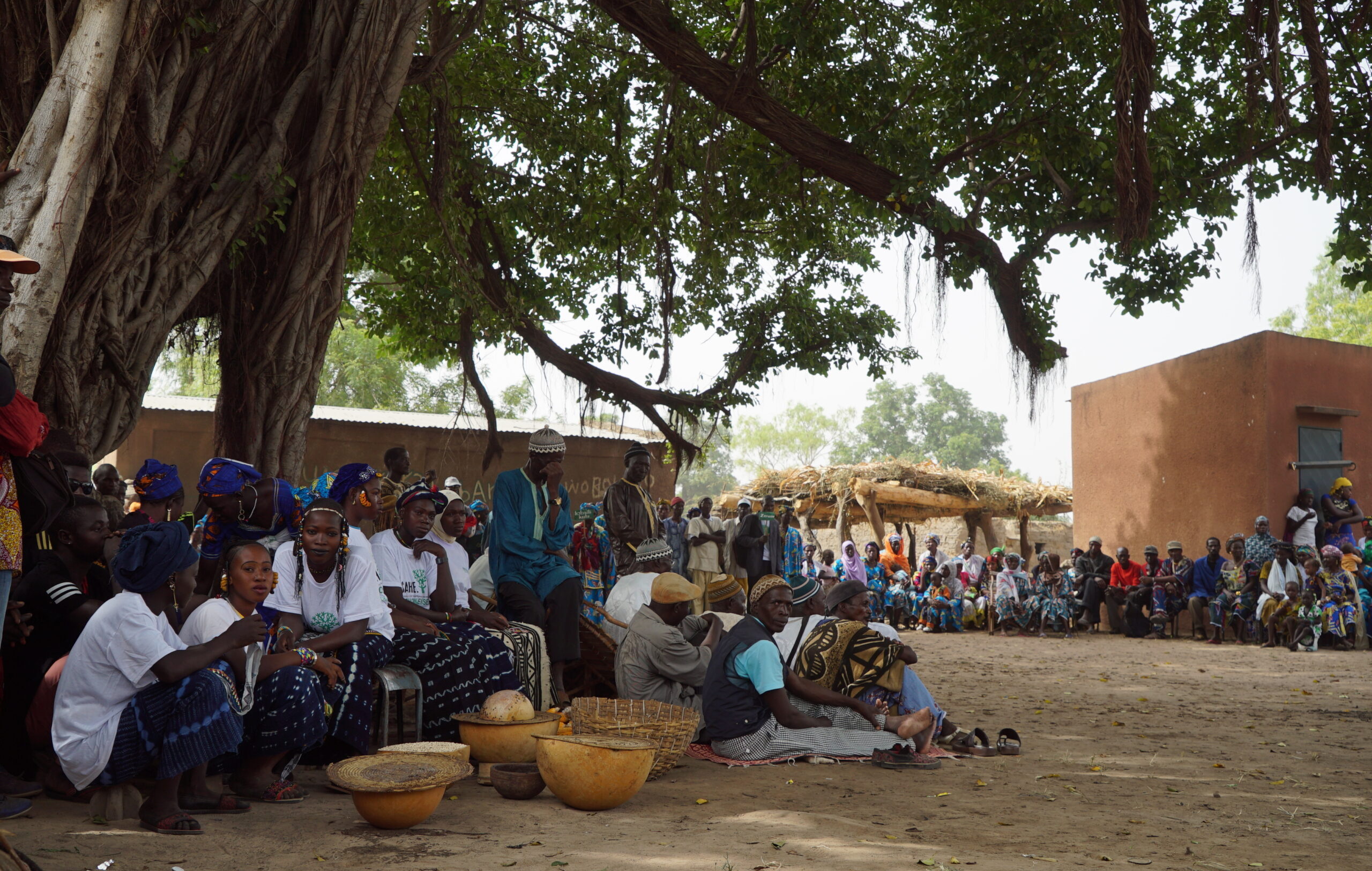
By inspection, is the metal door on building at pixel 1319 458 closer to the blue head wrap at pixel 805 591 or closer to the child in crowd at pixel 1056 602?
the child in crowd at pixel 1056 602

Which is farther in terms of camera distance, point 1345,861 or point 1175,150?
point 1175,150

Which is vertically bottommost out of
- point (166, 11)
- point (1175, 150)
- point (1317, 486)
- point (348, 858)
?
point (348, 858)

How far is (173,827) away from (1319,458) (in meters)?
16.3

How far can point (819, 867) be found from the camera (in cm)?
361

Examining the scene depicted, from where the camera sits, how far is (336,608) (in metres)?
4.93

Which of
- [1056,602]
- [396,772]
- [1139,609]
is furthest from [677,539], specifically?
[396,772]

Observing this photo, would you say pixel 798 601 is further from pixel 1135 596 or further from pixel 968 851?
pixel 1135 596

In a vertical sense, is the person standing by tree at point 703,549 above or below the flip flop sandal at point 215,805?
above

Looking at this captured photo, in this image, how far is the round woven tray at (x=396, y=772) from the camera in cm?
392

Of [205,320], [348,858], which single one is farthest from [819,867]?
[205,320]

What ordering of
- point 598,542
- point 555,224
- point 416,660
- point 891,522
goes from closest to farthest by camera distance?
point 416,660
point 598,542
point 555,224
point 891,522

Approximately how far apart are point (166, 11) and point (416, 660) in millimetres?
3566

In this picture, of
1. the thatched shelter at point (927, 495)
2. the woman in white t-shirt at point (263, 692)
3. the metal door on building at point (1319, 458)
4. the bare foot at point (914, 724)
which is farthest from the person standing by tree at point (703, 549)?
the metal door on building at point (1319, 458)

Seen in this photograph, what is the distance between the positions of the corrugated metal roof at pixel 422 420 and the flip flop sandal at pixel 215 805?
37.6ft
